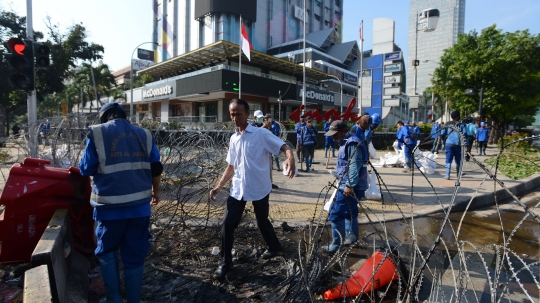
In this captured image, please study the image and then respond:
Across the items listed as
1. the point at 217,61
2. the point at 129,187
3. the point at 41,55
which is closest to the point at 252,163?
the point at 129,187

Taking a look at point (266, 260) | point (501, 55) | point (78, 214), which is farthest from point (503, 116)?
point (78, 214)

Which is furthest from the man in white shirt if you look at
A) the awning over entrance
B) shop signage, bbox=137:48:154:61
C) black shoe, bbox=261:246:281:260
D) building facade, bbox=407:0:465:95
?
shop signage, bbox=137:48:154:61

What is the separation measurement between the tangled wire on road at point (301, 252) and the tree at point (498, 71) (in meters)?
19.4

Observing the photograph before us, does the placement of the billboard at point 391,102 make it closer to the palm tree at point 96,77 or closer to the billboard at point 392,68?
the billboard at point 392,68

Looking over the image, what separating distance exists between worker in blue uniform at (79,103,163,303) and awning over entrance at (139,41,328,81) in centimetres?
2450

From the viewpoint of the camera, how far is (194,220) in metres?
4.34

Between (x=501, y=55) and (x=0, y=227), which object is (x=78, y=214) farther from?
(x=501, y=55)

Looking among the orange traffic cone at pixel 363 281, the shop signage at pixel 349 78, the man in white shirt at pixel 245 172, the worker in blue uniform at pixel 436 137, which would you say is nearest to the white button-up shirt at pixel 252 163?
the man in white shirt at pixel 245 172

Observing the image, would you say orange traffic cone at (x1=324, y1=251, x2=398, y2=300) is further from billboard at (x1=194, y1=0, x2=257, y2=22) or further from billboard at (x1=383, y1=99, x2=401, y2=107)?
billboard at (x1=194, y1=0, x2=257, y2=22)

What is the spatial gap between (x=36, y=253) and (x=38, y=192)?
2.67 ft

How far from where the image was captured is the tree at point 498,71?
19.7m

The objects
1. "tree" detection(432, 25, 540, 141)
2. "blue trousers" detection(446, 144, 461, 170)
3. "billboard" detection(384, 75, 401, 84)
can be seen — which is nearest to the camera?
"blue trousers" detection(446, 144, 461, 170)

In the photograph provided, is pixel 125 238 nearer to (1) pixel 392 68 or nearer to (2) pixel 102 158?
(2) pixel 102 158

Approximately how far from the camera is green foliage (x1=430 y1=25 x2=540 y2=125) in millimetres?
19703
